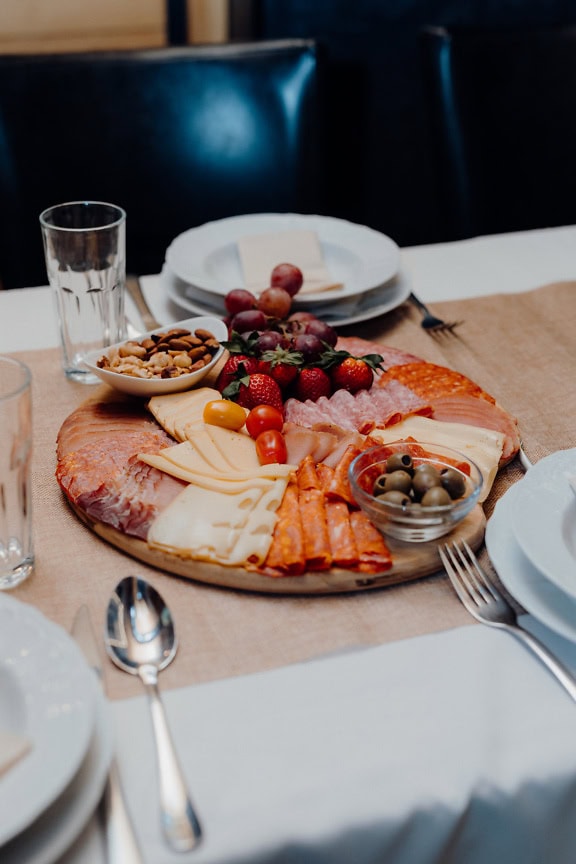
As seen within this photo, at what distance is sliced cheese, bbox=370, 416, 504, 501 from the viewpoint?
1.14 meters

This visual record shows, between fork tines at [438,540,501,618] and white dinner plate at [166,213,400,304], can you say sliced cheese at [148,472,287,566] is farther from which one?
white dinner plate at [166,213,400,304]

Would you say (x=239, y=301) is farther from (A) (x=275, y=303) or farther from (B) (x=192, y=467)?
(B) (x=192, y=467)

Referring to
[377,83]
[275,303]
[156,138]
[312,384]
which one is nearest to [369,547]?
[312,384]

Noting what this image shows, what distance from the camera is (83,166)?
6.81 feet

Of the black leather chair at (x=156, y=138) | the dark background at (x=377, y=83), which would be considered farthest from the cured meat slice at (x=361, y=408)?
the dark background at (x=377, y=83)

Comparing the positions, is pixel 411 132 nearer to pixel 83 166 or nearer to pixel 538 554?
pixel 83 166

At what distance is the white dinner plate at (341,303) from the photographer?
5.25 feet

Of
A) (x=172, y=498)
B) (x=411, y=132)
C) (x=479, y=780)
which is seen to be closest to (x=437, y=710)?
(x=479, y=780)

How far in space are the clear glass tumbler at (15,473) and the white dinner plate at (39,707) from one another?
0.51 feet

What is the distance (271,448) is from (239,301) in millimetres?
439

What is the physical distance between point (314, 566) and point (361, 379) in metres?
0.42

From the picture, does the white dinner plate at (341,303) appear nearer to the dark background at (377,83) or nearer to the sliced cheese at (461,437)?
the sliced cheese at (461,437)

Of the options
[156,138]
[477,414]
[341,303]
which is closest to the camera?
[477,414]

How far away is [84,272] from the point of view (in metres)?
1.41
